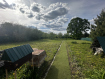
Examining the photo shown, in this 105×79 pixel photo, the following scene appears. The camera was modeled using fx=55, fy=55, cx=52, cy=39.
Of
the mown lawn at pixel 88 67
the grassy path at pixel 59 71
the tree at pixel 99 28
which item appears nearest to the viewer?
the mown lawn at pixel 88 67

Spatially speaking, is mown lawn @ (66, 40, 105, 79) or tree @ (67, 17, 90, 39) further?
tree @ (67, 17, 90, 39)

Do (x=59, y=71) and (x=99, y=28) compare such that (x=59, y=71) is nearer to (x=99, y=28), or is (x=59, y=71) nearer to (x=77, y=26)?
(x=99, y=28)

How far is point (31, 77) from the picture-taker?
3.46 metres

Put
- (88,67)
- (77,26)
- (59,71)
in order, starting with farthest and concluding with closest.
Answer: (77,26)
(88,67)
(59,71)

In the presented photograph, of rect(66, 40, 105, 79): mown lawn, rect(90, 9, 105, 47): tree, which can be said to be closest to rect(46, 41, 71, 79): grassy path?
rect(66, 40, 105, 79): mown lawn

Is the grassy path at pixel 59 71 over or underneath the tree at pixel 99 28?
underneath

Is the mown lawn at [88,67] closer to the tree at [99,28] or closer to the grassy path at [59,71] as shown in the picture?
the grassy path at [59,71]

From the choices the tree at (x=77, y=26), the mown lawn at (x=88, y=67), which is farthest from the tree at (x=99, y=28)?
the tree at (x=77, y=26)

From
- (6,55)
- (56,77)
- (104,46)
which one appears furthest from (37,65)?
(104,46)

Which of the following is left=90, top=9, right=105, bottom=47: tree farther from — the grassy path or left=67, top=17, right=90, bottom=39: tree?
left=67, top=17, right=90, bottom=39: tree

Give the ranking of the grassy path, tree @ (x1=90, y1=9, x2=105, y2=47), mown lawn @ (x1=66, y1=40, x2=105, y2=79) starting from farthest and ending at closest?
tree @ (x1=90, y1=9, x2=105, y2=47), the grassy path, mown lawn @ (x1=66, y1=40, x2=105, y2=79)

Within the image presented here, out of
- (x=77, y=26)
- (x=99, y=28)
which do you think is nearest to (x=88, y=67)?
(x=99, y=28)

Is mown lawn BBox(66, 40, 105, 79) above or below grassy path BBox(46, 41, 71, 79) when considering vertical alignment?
above

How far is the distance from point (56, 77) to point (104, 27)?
11.6 metres
